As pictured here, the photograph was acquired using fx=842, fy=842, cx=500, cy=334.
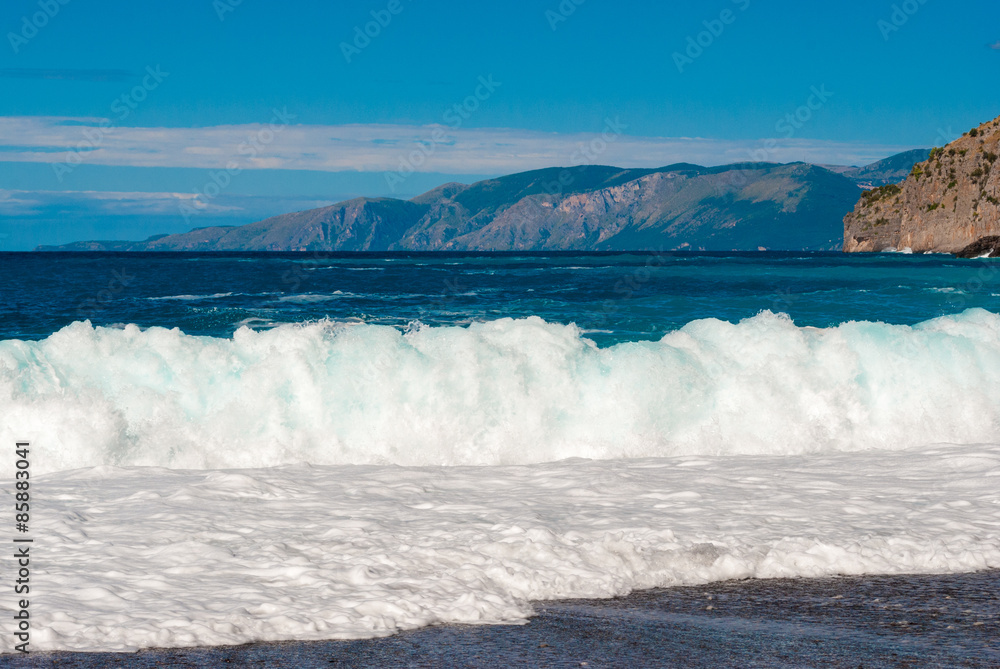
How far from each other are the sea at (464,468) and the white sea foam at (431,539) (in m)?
0.04

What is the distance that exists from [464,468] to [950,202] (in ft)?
459

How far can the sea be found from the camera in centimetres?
743

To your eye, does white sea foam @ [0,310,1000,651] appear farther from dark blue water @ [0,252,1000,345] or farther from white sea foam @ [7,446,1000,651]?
dark blue water @ [0,252,1000,345]

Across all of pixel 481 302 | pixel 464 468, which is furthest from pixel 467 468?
pixel 481 302

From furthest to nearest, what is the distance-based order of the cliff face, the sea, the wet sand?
the cliff face < the sea < the wet sand

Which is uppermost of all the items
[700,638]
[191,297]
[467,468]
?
[191,297]

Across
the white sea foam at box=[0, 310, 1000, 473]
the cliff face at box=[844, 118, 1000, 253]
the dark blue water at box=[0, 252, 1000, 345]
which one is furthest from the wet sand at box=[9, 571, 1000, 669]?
the cliff face at box=[844, 118, 1000, 253]

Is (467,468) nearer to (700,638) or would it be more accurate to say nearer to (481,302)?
(700,638)

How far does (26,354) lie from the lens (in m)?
15.2

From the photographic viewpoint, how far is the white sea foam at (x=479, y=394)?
14.1 m

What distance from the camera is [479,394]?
15180 mm

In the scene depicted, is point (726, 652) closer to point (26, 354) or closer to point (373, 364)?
point (373, 364)

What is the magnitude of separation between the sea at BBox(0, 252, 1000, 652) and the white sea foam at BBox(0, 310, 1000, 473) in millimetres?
50

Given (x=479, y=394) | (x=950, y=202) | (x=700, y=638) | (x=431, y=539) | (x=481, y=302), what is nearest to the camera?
(x=700, y=638)
